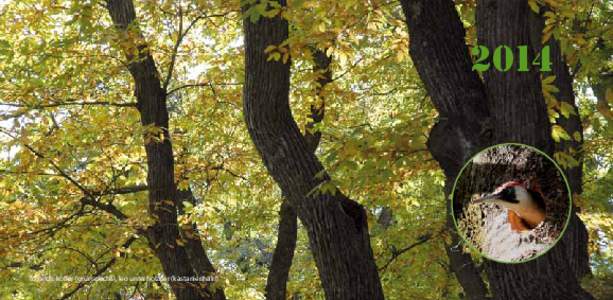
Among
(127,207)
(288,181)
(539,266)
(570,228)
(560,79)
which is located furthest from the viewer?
(127,207)

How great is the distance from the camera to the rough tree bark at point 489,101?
3.80 meters

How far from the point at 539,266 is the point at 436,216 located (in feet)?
32.7

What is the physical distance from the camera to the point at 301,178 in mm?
5121

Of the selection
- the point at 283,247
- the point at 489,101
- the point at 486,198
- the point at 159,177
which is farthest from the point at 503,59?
the point at 283,247

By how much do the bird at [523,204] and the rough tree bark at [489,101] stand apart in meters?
0.38

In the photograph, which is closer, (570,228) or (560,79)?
(570,228)

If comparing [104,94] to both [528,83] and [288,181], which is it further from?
[528,83]

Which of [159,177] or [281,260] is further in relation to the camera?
[281,260]

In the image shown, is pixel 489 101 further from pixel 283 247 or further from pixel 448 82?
pixel 283 247

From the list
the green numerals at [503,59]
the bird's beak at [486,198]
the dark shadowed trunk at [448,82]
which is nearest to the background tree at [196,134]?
the dark shadowed trunk at [448,82]

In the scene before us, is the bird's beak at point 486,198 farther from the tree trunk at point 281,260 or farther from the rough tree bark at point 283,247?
the tree trunk at point 281,260

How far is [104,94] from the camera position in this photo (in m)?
10.2

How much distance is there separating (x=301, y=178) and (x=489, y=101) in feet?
5.71

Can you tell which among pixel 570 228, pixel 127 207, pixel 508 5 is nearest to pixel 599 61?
pixel 570 228
